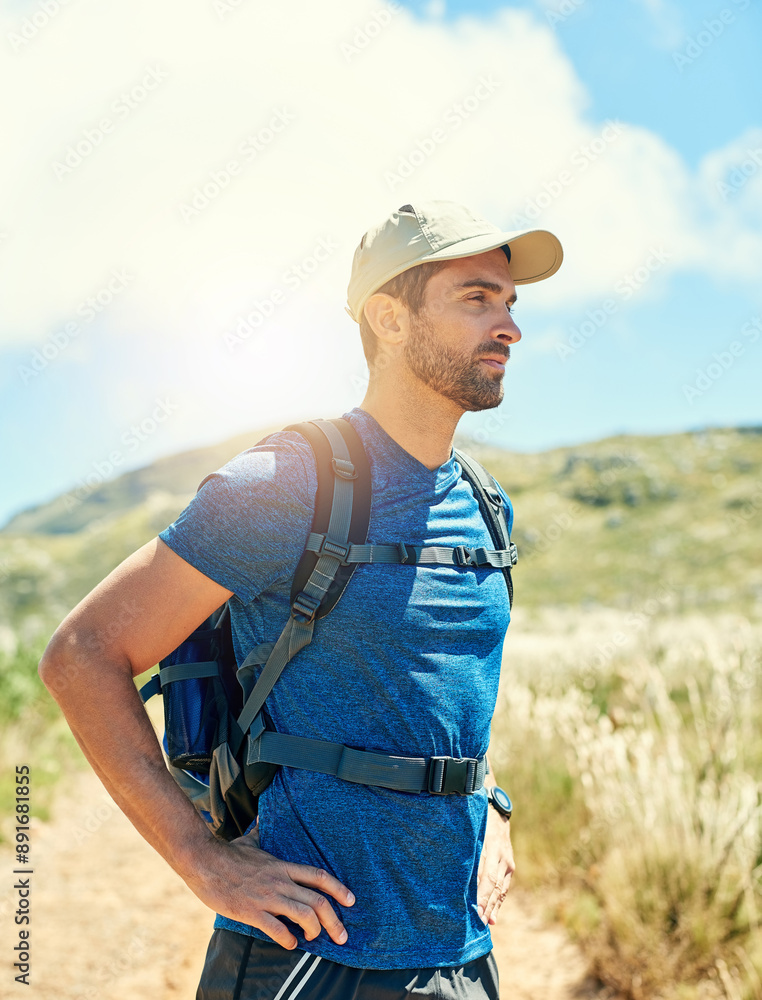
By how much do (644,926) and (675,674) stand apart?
4565mm

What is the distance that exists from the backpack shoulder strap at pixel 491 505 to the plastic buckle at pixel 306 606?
1.87ft

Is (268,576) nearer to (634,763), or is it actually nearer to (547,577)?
(634,763)

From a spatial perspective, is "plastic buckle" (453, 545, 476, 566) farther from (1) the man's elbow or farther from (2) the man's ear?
(1) the man's elbow

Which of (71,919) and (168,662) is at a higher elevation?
(168,662)

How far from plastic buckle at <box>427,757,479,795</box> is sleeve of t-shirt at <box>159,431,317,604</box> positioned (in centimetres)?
52

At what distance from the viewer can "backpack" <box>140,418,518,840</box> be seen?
1607 mm

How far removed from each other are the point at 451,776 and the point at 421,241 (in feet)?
4.22

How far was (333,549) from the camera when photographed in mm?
1619

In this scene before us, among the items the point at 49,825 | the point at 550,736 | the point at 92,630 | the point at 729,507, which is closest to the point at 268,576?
the point at 92,630

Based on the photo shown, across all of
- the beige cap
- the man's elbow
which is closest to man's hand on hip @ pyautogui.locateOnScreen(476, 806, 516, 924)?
the man's elbow

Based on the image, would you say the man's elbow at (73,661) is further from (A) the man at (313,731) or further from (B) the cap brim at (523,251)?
(B) the cap brim at (523,251)

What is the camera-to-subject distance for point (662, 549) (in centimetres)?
3750

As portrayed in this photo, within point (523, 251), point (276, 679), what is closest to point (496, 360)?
point (523, 251)

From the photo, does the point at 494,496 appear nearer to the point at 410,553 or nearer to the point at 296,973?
the point at 410,553
